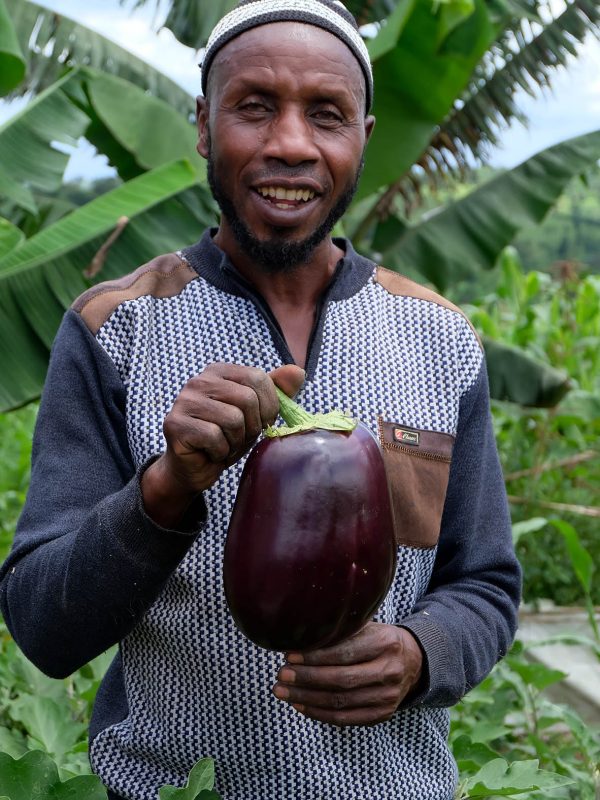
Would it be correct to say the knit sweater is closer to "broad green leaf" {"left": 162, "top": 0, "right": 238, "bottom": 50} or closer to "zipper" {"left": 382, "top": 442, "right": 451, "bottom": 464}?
"zipper" {"left": 382, "top": 442, "right": 451, "bottom": 464}

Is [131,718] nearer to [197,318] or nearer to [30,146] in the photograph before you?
[197,318]

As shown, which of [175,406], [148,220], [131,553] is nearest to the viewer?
[175,406]

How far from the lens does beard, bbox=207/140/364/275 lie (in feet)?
5.64

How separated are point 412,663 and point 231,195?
764 millimetres

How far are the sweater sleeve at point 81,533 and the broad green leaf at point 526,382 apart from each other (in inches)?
152

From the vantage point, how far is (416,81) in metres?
4.71

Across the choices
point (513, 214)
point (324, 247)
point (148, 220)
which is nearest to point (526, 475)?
point (513, 214)

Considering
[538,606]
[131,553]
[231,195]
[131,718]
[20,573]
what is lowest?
[538,606]

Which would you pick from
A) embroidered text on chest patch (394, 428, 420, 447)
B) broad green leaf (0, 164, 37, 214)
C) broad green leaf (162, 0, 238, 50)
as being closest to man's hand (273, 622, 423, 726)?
embroidered text on chest patch (394, 428, 420, 447)

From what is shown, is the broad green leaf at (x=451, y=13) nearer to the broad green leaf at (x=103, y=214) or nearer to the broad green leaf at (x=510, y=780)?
the broad green leaf at (x=103, y=214)

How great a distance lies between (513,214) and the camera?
5.87 metres

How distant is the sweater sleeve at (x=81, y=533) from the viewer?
4.50ft

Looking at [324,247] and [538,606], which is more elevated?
[324,247]

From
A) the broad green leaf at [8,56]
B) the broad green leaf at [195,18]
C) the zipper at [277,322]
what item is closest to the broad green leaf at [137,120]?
the broad green leaf at [8,56]
